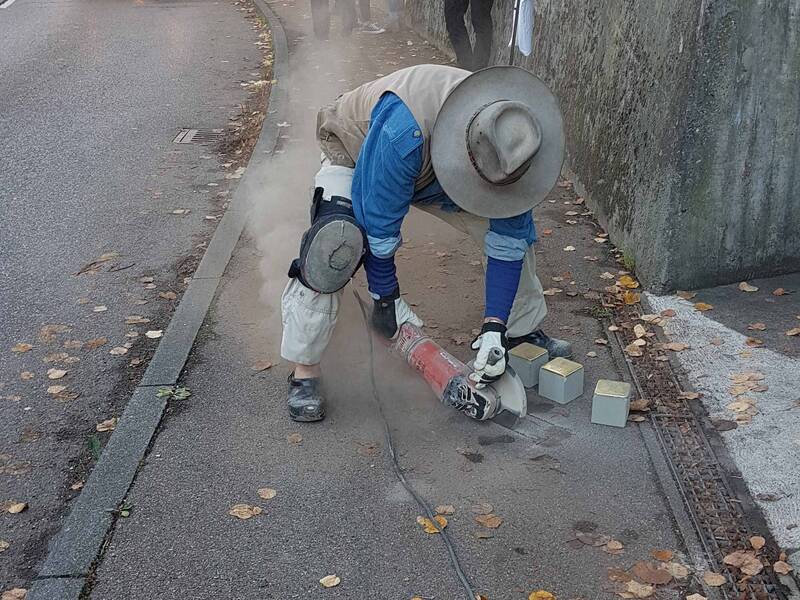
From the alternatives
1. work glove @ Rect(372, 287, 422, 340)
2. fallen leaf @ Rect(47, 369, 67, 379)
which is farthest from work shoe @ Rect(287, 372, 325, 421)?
fallen leaf @ Rect(47, 369, 67, 379)

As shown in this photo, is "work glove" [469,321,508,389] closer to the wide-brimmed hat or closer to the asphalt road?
the wide-brimmed hat

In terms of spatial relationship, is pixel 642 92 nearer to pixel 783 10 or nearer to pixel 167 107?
pixel 783 10

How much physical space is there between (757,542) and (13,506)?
2762 mm

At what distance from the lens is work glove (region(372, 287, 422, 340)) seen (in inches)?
163

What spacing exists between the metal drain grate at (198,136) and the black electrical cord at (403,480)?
4293mm

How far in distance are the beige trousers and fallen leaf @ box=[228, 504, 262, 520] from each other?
0.81m

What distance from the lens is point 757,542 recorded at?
3.29m

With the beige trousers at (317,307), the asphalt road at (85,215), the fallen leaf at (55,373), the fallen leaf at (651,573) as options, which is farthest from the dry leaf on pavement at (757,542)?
the fallen leaf at (55,373)

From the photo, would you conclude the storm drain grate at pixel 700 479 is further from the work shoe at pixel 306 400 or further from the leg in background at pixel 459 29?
the leg in background at pixel 459 29

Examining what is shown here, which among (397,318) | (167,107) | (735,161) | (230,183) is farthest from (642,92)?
(167,107)

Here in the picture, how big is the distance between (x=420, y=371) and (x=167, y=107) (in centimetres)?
669

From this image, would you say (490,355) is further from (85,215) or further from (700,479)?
(85,215)

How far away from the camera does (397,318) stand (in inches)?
166

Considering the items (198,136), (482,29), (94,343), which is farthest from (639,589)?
(482,29)
